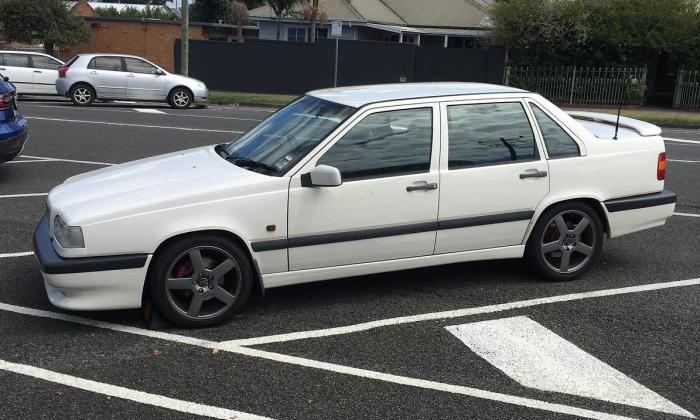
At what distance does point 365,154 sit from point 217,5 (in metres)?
51.8

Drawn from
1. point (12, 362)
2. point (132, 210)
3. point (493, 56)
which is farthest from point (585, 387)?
point (493, 56)

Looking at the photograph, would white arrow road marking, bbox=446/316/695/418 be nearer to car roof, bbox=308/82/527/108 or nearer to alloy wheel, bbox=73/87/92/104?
car roof, bbox=308/82/527/108

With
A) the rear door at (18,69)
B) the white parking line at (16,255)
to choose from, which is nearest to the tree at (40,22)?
the rear door at (18,69)

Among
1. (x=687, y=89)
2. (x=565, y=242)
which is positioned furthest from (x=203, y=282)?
(x=687, y=89)

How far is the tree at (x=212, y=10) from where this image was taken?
176 feet

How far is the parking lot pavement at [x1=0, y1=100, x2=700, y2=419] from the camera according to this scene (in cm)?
385

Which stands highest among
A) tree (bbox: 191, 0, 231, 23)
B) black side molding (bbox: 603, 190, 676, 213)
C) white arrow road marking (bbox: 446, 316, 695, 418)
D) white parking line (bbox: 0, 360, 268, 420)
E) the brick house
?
tree (bbox: 191, 0, 231, 23)

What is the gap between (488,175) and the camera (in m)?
5.38

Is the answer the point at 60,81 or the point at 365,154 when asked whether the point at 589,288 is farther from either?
the point at 60,81

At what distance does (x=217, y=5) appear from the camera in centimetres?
5372

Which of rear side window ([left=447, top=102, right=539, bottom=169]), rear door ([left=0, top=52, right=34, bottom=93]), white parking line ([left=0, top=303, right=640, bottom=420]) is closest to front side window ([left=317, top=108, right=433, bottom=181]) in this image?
rear side window ([left=447, top=102, right=539, bottom=169])

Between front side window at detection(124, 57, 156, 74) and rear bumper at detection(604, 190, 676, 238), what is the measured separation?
55.7 feet

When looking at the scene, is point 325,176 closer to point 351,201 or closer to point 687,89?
point 351,201

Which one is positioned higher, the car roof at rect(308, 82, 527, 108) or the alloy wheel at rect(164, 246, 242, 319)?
the car roof at rect(308, 82, 527, 108)
